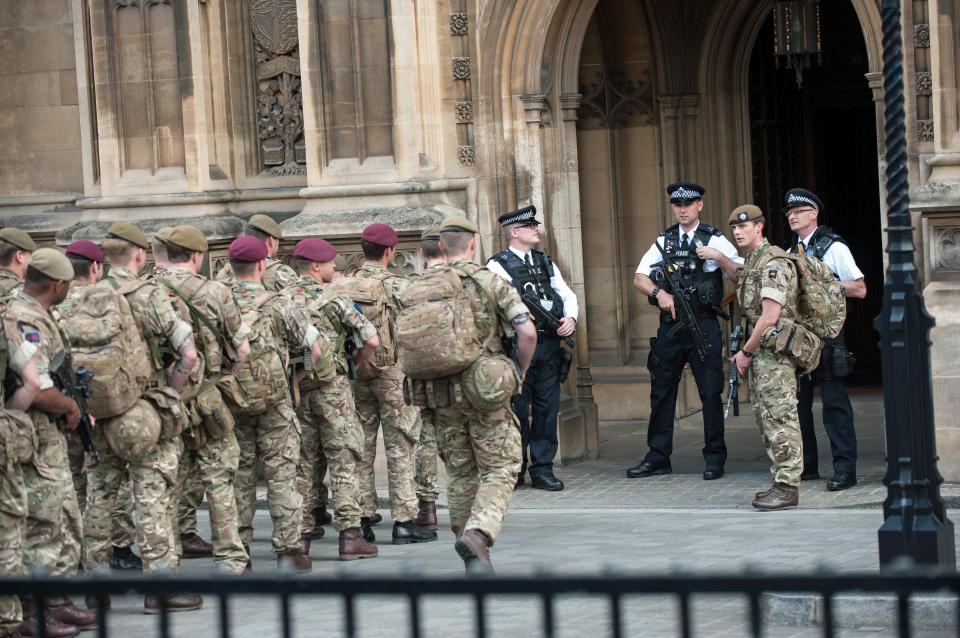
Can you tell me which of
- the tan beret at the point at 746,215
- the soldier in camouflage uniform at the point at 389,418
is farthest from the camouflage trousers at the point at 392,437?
the tan beret at the point at 746,215

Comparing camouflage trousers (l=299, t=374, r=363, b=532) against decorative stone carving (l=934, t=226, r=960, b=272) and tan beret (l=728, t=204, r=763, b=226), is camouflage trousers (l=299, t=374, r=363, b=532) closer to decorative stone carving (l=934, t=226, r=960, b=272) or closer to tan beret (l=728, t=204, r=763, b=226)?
tan beret (l=728, t=204, r=763, b=226)

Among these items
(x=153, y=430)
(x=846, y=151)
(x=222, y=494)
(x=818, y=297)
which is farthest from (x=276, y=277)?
(x=846, y=151)

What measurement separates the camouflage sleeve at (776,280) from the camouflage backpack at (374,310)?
2224mm

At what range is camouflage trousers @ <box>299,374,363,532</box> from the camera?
945 cm

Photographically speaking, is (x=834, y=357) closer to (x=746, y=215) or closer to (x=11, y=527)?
(x=746, y=215)

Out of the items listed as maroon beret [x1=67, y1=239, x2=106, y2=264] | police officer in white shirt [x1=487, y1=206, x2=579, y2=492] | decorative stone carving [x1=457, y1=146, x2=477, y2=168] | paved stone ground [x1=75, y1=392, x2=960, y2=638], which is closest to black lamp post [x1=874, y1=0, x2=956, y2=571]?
paved stone ground [x1=75, y1=392, x2=960, y2=638]

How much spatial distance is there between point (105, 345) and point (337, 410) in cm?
194

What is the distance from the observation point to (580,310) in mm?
12375

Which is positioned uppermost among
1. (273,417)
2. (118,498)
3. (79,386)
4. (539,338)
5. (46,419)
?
(79,386)

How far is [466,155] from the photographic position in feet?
41.3

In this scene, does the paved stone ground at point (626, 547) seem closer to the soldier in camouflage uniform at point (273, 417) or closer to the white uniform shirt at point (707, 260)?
the soldier in camouflage uniform at point (273, 417)

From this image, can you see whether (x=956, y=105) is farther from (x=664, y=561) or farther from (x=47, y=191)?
(x=47, y=191)

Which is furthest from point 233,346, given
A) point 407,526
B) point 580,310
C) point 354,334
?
point 580,310

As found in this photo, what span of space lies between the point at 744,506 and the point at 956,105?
282 centimetres
